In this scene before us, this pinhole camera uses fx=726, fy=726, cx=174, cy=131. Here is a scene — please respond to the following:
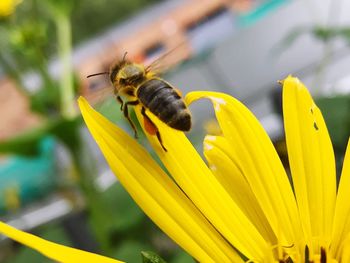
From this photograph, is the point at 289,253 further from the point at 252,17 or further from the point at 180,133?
the point at 252,17

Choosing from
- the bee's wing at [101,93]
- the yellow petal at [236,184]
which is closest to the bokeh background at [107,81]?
the bee's wing at [101,93]

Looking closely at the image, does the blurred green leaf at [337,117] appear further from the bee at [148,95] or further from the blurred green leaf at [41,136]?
the bee at [148,95]

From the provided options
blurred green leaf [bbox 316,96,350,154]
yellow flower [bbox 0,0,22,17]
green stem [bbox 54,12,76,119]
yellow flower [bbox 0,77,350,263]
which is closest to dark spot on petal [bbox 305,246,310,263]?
yellow flower [bbox 0,77,350,263]

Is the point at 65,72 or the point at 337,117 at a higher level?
the point at 65,72

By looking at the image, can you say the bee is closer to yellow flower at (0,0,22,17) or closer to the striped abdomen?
the striped abdomen

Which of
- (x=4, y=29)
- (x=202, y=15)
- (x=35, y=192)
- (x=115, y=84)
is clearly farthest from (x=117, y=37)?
(x=115, y=84)

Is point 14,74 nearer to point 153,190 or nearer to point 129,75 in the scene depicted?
point 129,75

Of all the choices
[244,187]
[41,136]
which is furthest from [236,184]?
[41,136]

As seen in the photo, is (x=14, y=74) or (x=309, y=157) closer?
(x=309, y=157)
